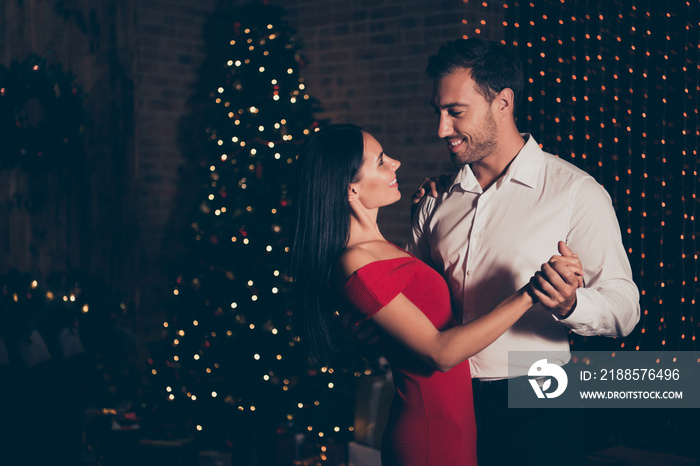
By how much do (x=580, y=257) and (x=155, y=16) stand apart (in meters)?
4.17

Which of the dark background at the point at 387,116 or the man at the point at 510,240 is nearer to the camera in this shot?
the man at the point at 510,240

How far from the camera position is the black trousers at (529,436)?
180 cm

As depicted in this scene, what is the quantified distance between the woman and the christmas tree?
189 cm

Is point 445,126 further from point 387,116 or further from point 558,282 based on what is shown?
point 387,116

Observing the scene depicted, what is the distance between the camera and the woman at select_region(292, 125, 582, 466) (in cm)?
174

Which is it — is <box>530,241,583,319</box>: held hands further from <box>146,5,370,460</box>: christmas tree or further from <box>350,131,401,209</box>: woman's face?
<box>146,5,370,460</box>: christmas tree

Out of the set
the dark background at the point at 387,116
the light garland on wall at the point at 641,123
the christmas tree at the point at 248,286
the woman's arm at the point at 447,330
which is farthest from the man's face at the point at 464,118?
the light garland on wall at the point at 641,123

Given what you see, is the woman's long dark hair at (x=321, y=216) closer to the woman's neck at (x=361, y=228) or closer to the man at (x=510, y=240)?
the woman's neck at (x=361, y=228)

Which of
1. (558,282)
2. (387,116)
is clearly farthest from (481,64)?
(387,116)

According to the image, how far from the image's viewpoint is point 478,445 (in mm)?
1893

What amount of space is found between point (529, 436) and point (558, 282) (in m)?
0.47

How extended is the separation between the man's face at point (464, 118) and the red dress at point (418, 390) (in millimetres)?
395

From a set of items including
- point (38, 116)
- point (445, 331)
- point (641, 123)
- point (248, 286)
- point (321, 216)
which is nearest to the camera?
point (445, 331)

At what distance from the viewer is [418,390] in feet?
5.96
